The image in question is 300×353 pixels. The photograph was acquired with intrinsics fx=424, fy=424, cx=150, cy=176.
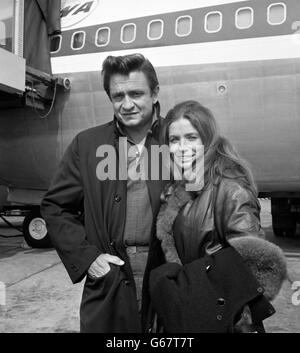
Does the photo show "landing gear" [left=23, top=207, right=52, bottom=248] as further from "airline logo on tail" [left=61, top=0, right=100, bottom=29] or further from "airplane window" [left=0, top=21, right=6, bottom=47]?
"airline logo on tail" [left=61, top=0, right=100, bottom=29]

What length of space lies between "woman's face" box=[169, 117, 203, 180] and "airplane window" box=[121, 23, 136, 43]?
540 cm

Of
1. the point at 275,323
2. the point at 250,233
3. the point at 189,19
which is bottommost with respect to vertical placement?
the point at 275,323

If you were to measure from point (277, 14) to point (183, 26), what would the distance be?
1387 millimetres

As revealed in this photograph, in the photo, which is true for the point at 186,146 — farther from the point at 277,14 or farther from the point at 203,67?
the point at 277,14

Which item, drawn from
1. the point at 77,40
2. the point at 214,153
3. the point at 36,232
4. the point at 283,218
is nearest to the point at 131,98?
the point at 214,153

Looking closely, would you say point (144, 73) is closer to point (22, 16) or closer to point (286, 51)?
point (286, 51)

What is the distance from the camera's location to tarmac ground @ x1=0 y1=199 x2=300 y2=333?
4102 millimetres

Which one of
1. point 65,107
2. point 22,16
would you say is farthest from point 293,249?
point 22,16

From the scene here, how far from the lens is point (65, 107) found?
24.1 ft

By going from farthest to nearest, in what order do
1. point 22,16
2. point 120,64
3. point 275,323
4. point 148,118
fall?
1. point 22,16
2. point 275,323
3. point 148,118
4. point 120,64

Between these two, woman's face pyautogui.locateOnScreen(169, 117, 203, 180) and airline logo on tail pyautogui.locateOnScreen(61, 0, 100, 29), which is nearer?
woman's face pyautogui.locateOnScreen(169, 117, 203, 180)

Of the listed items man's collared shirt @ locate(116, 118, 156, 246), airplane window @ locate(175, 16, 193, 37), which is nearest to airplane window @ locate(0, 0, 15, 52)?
airplane window @ locate(175, 16, 193, 37)

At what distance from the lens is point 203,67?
647cm

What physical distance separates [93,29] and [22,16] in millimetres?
1188
